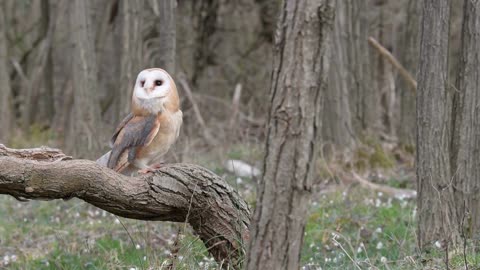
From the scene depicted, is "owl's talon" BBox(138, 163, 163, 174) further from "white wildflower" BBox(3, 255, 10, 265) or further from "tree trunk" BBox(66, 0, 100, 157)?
"tree trunk" BBox(66, 0, 100, 157)

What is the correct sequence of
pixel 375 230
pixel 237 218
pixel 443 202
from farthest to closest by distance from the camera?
pixel 375 230, pixel 443 202, pixel 237 218

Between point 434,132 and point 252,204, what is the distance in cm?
271

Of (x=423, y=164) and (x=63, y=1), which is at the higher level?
(x=63, y=1)

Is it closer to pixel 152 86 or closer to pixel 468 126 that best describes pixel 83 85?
pixel 152 86

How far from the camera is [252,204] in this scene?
28.2 feet

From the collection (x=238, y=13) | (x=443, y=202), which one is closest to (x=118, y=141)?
(x=443, y=202)

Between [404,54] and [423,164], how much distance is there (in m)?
A: 7.07

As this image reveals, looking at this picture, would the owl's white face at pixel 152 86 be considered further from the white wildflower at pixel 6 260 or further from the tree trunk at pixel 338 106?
the tree trunk at pixel 338 106

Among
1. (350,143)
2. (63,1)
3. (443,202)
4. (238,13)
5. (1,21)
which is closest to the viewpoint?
(443,202)

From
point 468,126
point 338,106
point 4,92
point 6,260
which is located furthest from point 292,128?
point 4,92

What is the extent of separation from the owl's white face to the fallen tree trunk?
1.75ft

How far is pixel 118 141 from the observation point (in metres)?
6.01

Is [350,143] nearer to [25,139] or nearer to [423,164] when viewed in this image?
[423,164]

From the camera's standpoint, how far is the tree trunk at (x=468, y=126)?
265 inches
